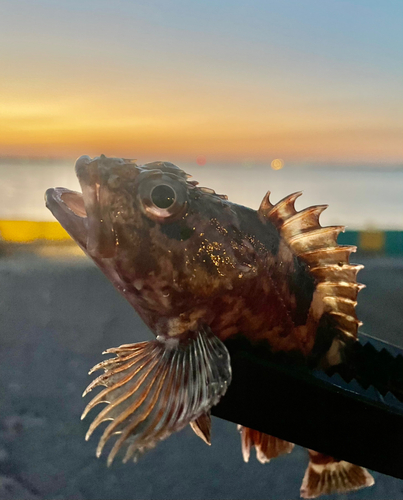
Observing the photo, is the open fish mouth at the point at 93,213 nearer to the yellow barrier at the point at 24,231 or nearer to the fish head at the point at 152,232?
the fish head at the point at 152,232

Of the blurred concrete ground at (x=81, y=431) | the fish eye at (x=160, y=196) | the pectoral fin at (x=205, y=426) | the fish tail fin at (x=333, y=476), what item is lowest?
the blurred concrete ground at (x=81, y=431)

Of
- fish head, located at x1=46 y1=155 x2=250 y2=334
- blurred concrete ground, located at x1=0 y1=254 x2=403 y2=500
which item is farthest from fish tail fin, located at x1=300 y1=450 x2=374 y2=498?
blurred concrete ground, located at x1=0 y1=254 x2=403 y2=500

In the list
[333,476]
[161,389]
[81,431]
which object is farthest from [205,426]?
[81,431]

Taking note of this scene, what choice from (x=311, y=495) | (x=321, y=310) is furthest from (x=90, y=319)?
(x=321, y=310)

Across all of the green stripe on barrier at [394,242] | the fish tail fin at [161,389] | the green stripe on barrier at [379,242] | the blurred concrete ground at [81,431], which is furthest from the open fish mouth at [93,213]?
the green stripe on barrier at [394,242]

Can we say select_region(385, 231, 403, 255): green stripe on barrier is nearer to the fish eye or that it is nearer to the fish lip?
the fish eye

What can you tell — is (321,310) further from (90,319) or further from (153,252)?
(90,319)
